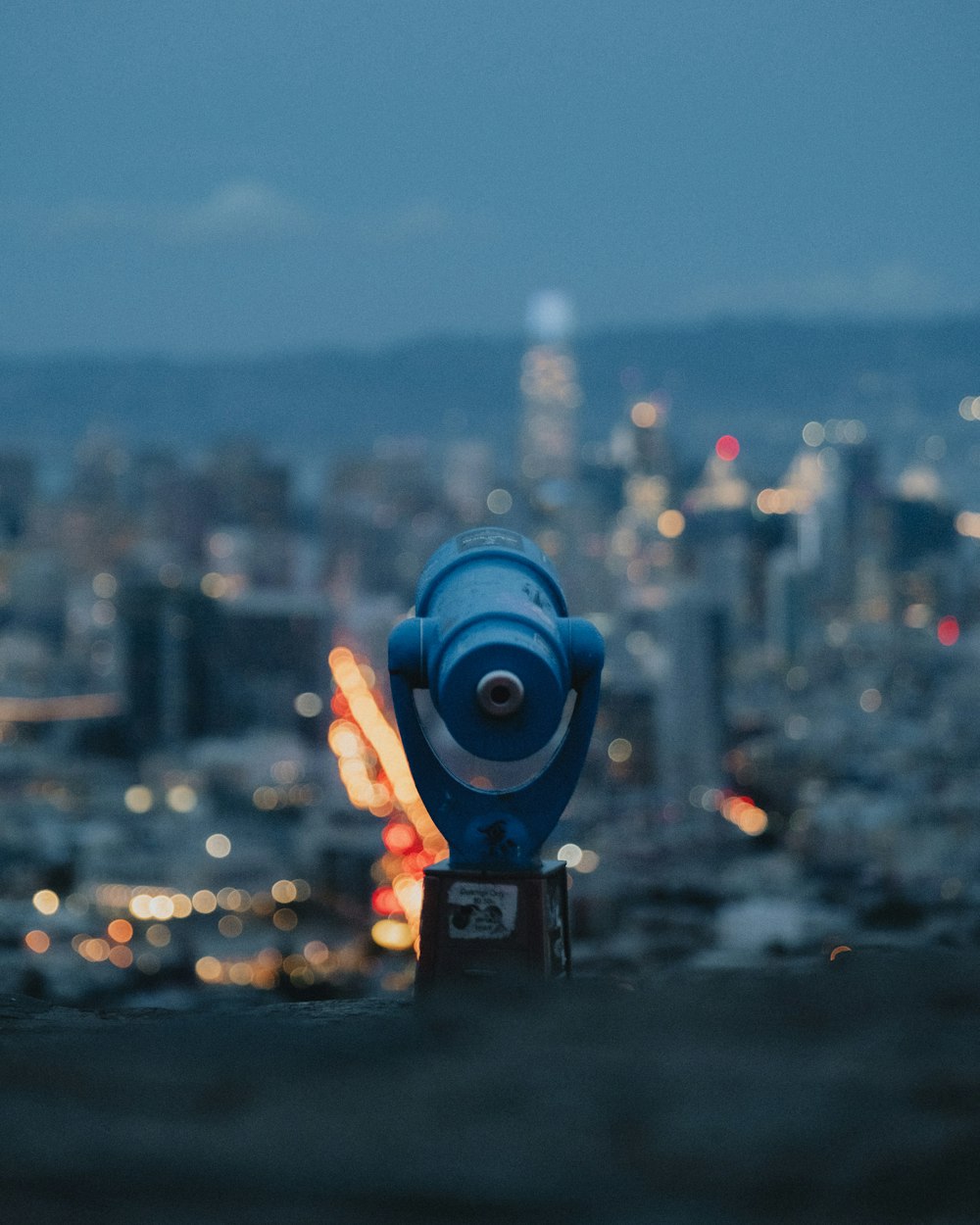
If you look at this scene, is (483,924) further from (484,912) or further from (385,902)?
(385,902)

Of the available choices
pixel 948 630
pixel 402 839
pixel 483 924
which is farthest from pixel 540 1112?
pixel 948 630

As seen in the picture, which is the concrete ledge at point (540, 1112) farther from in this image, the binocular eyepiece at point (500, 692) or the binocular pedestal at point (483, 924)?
the binocular eyepiece at point (500, 692)

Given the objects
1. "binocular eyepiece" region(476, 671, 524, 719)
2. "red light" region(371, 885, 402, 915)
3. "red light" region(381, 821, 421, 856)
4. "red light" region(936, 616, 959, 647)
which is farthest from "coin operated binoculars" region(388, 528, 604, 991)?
"red light" region(936, 616, 959, 647)

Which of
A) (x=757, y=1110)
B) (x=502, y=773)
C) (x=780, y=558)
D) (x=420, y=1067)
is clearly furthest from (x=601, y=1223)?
(x=780, y=558)

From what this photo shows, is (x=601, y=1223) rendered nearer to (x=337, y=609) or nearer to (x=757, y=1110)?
(x=757, y=1110)

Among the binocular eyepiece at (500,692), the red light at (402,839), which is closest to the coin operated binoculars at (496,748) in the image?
the binocular eyepiece at (500,692)
